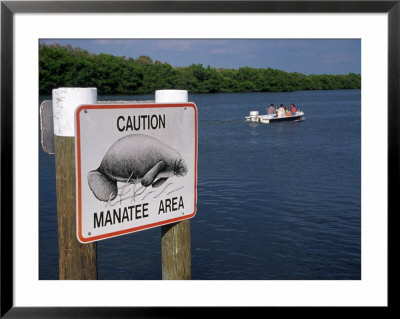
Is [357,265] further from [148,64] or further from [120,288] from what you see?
[148,64]

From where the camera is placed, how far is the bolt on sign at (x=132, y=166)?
7.75 feet

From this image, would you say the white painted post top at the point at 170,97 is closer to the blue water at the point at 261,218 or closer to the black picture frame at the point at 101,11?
the black picture frame at the point at 101,11

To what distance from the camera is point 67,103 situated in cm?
243

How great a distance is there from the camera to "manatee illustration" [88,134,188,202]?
7.86ft

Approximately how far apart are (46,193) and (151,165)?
16.9 m

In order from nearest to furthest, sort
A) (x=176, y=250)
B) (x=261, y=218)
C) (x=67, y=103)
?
(x=67, y=103)
(x=176, y=250)
(x=261, y=218)

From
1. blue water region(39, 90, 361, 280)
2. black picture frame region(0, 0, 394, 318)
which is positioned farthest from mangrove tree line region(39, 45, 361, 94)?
black picture frame region(0, 0, 394, 318)

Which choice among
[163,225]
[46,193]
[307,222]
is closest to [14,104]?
[163,225]

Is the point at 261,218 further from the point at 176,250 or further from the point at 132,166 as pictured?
the point at 132,166

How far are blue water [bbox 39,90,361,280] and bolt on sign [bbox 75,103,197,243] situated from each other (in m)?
9.77

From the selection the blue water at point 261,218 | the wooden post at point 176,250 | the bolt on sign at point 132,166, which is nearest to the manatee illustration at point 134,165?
the bolt on sign at point 132,166

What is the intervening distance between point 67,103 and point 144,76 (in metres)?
28.2

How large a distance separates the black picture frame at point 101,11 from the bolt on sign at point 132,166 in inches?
15.1

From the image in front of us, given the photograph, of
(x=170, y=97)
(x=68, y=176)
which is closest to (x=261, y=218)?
(x=170, y=97)
